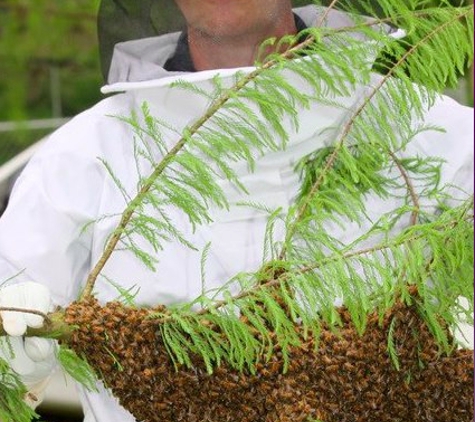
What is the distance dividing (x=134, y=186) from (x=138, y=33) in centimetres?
20

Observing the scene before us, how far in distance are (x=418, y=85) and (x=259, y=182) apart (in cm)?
22

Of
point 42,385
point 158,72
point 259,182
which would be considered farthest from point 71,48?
point 42,385

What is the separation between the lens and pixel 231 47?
1167 mm

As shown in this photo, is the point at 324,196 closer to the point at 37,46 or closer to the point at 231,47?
the point at 231,47

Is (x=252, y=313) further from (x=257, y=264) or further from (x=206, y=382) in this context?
(x=257, y=264)

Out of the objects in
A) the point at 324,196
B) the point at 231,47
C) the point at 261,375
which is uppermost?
the point at 231,47

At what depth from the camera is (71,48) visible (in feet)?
3.36

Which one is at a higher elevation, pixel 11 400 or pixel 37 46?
pixel 37 46

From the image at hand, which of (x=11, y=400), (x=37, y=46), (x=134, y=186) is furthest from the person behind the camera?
(x=134, y=186)

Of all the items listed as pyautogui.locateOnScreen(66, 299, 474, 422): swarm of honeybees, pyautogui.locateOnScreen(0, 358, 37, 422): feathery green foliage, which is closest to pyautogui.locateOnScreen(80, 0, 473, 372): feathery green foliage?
pyautogui.locateOnScreen(66, 299, 474, 422): swarm of honeybees

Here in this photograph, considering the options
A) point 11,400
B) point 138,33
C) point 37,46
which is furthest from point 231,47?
point 11,400

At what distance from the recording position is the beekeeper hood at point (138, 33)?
1182mm

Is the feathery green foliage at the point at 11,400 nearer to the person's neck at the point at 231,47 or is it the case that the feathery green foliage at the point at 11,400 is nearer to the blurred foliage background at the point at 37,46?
the blurred foliage background at the point at 37,46

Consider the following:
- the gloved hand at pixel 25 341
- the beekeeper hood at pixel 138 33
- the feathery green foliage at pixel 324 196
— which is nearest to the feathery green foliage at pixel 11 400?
the gloved hand at pixel 25 341
